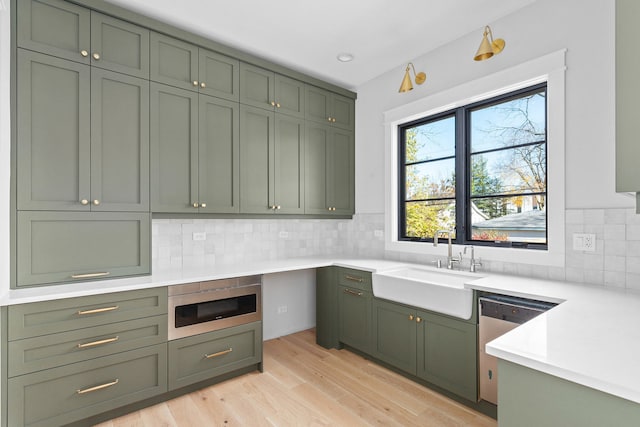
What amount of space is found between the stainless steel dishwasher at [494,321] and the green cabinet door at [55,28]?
3044 millimetres

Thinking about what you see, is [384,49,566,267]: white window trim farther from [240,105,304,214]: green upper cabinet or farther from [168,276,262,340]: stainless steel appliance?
[168,276,262,340]: stainless steel appliance

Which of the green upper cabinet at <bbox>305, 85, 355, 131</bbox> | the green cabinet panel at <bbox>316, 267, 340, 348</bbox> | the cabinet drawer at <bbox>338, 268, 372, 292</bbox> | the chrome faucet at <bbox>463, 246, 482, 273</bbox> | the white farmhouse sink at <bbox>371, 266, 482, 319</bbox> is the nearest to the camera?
the white farmhouse sink at <bbox>371, 266, 482, 319</bbox>

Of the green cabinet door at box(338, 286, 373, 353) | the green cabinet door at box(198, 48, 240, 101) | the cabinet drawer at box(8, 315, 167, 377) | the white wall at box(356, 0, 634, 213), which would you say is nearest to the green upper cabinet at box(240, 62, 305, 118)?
the green cabinet door at box(198, 48, 240, 101)

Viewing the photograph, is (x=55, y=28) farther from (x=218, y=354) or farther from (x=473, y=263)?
(x=473, y=263)

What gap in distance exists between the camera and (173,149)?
251 centimetres

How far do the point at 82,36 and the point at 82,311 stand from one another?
1.76m

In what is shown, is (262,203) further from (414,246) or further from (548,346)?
(548,346)

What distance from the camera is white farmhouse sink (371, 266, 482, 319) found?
2145mm

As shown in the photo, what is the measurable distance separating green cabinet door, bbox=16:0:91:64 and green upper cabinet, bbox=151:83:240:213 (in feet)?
1.55

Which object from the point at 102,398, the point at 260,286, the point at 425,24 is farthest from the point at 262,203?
the point at 425,24

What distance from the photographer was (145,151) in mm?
2371

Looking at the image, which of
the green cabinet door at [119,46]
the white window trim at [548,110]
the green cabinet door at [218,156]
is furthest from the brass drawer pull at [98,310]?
the white window trim at [548,110]

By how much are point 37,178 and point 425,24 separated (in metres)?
2.93

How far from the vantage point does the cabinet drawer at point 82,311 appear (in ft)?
5.84
